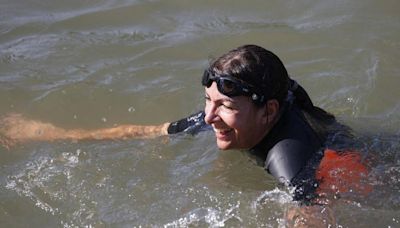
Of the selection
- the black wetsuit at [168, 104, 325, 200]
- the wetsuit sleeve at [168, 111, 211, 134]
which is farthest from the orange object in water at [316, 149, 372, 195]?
the wetsuit sleeve at [168, 111, 211, 134]

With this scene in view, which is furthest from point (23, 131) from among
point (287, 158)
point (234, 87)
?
point (287, 158)

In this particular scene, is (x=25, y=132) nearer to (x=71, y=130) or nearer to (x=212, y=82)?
(x=71, y=130)

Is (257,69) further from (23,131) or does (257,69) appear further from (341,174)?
(23,131)

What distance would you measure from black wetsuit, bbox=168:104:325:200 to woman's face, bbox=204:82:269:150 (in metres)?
0.12

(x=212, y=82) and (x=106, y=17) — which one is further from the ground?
(x=212, y=82)

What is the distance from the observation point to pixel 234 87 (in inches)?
159

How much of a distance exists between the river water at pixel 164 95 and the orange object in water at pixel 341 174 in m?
0.10

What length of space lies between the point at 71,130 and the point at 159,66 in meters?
1.37

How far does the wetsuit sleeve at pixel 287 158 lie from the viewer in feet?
13.3

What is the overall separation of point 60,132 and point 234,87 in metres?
1.97

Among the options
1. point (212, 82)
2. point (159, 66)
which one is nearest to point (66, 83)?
point (159, 66)

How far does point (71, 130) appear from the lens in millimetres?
5543

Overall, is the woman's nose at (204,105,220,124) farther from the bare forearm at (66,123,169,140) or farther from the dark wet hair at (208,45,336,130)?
the bare forearm at (66,123,169,140)

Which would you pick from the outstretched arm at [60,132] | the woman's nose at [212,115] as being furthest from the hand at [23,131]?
the woman's nose at [212,115]
